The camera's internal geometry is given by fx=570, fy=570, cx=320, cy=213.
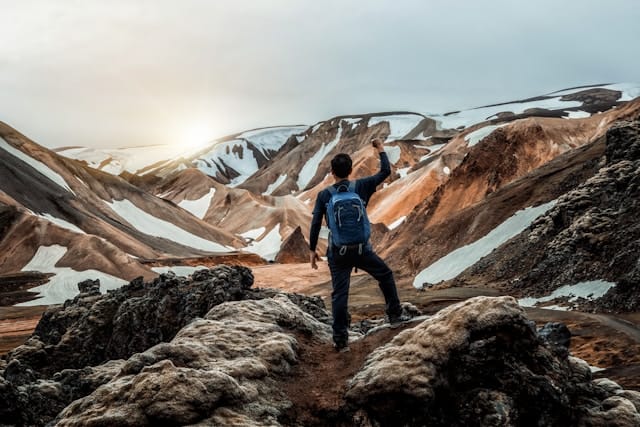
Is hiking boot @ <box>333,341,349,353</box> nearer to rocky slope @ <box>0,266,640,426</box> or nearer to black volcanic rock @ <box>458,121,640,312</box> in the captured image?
rocky slope @ <box>0,266,640,426</box>

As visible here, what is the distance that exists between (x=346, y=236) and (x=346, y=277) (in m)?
0.69

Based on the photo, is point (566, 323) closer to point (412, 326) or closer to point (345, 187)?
point (412, 326)

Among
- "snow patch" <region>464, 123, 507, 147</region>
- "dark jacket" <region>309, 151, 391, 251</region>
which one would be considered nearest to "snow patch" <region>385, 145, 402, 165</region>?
"snow patch" <region>464, 123, 507, 147</region>

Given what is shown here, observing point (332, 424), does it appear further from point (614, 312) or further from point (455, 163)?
point (455, 163)

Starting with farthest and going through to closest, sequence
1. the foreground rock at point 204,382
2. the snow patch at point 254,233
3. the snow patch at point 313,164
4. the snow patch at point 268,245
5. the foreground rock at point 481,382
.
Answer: the snow patch at point 313,164
the snow patch at point 254,233
the snow patch at point 268,245
the foreground rock at point 481,382
the foreground rock at point 204,382

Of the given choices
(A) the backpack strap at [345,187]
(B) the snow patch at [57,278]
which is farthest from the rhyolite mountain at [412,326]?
(A) the backpack strap at [345,187]

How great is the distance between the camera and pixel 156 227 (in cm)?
9694

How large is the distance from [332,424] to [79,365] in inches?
410

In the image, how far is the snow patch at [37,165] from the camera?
85312mm

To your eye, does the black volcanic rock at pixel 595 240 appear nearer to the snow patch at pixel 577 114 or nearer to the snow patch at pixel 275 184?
the snow patch at pixel 577 114

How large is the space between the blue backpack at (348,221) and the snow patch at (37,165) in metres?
85.2

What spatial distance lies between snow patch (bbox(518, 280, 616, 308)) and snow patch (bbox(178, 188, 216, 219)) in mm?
122052

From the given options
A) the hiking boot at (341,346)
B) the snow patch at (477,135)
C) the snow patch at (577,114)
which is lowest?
the hiking boot at (341,346)

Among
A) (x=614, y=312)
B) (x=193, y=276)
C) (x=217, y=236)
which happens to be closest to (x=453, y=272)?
(x=614, y=312)
